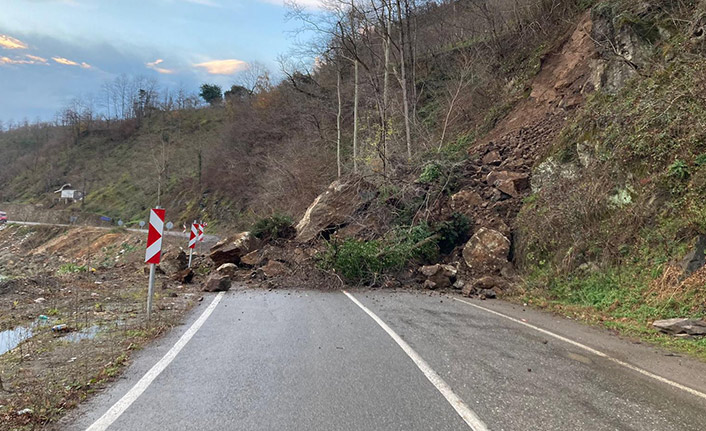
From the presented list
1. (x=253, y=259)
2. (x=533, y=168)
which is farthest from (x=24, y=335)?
(x=533, y=168)

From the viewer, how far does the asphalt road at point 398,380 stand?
145 inches

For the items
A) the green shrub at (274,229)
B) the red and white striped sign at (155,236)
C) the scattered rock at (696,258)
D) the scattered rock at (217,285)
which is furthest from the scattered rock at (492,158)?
the red and white striped sign at (155,236)

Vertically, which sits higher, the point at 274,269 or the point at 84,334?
the point at 84,334

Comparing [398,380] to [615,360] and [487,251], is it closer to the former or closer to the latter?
[615,360]

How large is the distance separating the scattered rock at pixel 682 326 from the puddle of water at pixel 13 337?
9906mm

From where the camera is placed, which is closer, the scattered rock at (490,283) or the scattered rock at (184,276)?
the scattered rock at (490,283)

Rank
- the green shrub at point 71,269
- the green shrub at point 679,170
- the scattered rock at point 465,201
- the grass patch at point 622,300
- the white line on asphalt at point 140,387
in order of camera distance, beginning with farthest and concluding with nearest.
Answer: the green shrub at point 71,269 → the scattered rock at point 465,201 → the green shrub at point 679,170 → the grass patch at point 622,300 → the white line on asphalt at point 140,387

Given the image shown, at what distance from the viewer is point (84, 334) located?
6.80 metres

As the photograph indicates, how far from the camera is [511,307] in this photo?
9.52 metres

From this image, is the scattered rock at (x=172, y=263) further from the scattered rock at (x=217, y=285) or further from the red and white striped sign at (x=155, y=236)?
the red and white striped sign at (x=155, y=236)

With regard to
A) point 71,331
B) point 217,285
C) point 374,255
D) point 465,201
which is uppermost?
point 465,201

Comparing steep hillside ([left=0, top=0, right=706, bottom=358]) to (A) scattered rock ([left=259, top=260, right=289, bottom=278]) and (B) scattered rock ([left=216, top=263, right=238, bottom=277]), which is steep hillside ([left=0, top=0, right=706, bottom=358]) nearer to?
(A) scattered rock ([left=259, top=260, right=289, bottom=278])

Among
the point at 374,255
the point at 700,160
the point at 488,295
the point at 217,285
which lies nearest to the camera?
the point at 700,160

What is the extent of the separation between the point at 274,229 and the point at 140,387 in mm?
11961
